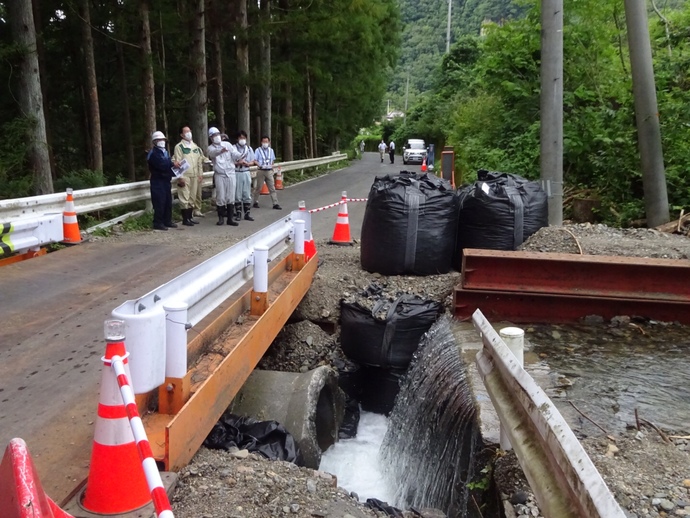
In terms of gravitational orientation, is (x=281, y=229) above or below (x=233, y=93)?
below

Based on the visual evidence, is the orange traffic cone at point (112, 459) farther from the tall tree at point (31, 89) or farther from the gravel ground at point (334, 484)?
the tall tree at point (31, 89)

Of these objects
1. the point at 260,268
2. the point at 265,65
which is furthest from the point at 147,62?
the point at 260,268

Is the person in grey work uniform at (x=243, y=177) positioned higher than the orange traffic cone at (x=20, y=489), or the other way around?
the person in grey work uniform at (x=243, y=177)

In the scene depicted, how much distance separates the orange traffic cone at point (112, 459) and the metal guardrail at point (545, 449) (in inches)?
66.8

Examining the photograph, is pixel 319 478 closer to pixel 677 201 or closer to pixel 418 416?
pixel 418 416

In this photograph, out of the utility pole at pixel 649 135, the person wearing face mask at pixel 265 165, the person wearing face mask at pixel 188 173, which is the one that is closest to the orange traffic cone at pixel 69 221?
the person wearing face mask at pixel 188 173

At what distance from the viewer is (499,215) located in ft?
24.4

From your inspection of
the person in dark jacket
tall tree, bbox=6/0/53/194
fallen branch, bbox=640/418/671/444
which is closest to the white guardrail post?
fallen branch, bbox=640/418/671/444

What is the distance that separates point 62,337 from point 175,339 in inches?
82.5

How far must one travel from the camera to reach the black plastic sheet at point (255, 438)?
12.7 ft

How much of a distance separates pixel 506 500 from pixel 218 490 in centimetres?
145

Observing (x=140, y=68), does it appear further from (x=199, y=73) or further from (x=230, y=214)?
(x=230, y=214)

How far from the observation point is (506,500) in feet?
10.5

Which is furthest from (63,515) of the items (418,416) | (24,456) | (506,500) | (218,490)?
(418,416)
